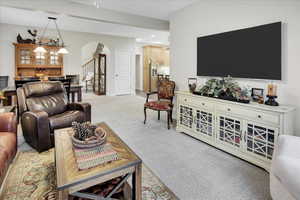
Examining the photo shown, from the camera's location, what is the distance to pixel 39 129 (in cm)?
243

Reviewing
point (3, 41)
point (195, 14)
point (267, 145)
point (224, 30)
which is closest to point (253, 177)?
point (267, 145)

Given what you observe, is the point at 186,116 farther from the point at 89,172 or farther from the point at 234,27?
the point at 89,172

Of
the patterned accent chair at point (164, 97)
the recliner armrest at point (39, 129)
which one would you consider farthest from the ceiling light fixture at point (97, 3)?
the recliner armrest at point (39, 129)

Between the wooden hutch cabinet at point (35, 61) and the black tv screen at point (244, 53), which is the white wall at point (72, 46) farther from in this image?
the black tv screen at point (244, 53)

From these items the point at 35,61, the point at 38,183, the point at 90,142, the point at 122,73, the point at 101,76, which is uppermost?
the point at 35,61

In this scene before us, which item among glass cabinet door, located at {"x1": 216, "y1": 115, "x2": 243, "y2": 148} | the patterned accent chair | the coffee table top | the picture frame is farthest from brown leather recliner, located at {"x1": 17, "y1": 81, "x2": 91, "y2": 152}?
the picture frame

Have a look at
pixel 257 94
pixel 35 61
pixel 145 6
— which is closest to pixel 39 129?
pixel 257 94

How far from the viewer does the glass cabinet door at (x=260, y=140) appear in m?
2.10

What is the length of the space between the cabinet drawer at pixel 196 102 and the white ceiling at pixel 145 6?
1988mm

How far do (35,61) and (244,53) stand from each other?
6083 mm

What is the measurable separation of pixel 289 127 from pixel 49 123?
3057mm

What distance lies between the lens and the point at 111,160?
4.67ft

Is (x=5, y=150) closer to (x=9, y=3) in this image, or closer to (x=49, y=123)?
(x=49, y=123)

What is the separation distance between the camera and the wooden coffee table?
118 centimetres
